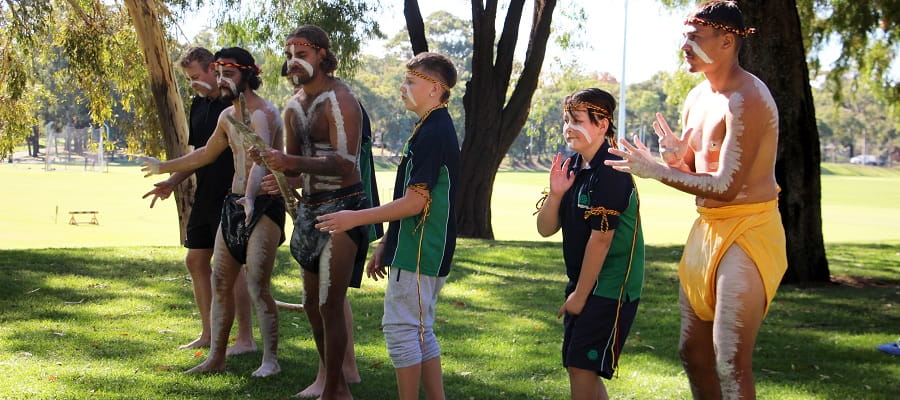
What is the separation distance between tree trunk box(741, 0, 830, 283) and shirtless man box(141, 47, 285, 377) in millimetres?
6329

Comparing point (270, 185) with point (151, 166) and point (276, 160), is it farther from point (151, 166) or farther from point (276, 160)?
point (151, 166)

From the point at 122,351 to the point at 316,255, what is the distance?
7.68 feet

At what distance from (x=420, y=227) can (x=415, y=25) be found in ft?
37.9

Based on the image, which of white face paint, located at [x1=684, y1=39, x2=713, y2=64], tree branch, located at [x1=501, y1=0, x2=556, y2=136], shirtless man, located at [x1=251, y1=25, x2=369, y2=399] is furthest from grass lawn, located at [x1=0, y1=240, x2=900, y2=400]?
tree branch, located at [x1=501, y1=0, x2=556, y2=136]

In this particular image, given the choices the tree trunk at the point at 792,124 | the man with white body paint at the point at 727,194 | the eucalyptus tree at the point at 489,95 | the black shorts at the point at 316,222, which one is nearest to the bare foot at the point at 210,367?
the black shorts at the point at 316,222

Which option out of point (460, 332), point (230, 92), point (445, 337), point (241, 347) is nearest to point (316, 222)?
point (230, 92)

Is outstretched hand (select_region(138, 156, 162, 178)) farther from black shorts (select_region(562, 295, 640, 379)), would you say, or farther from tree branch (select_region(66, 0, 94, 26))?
tree branch (select_region(66, 0, 94, 26))

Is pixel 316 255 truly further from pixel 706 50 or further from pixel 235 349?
pixel 706 50

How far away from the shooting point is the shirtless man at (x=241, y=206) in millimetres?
5406

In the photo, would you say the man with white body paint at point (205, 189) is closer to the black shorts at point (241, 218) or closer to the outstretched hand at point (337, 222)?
the black shorts at point (241, 218)

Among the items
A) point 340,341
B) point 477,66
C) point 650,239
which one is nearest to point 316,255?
point 340,341

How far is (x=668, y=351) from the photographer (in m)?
7.01

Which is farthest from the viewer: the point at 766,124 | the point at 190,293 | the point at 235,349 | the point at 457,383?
the point at 190,293

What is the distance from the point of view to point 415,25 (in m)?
15.5
